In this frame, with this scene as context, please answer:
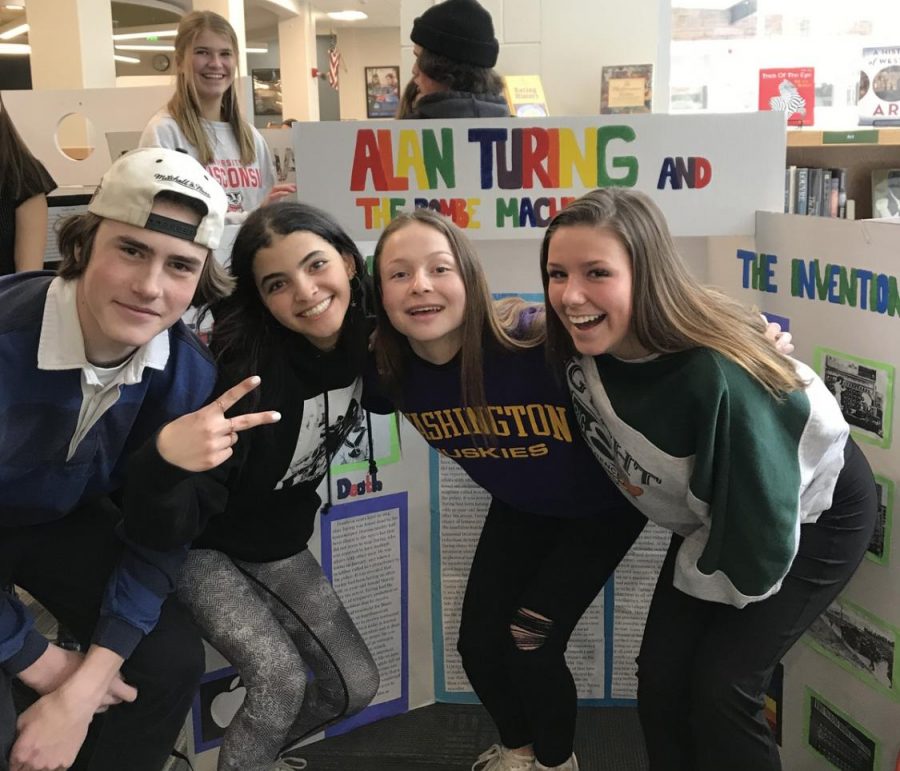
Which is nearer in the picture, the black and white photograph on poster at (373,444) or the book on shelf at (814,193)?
the black and white photograph on poster at (373,444)

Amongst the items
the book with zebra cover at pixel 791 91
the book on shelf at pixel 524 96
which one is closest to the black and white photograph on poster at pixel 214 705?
the book on shelf at pixel 524 96

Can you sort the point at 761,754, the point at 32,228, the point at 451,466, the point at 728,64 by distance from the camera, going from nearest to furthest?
the point at 761,754, the point at 451,466, the point at 32,228, the point at 728,64

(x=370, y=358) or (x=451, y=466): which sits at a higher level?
(x=370, y=358)

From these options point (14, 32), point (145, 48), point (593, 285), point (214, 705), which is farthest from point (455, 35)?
point (145, 48)

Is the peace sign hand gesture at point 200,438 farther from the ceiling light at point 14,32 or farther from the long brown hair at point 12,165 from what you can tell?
the ceiling light at point 14,32

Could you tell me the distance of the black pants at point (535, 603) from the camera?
5.08 ft

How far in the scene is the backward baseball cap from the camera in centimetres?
120

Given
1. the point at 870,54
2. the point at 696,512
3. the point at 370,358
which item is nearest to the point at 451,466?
the point at 370,358

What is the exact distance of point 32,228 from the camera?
7.50 ft

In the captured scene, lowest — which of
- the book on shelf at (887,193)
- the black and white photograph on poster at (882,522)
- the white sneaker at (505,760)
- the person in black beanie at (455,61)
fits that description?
the white sneaker at (505,760)

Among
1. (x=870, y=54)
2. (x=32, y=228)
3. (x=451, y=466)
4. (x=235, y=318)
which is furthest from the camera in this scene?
(x=870, y=54)

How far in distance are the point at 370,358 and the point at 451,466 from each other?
17.8 inches

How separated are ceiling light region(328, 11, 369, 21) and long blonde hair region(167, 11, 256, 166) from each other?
8.99m

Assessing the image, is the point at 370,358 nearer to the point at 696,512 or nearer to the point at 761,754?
the point at 696,512
